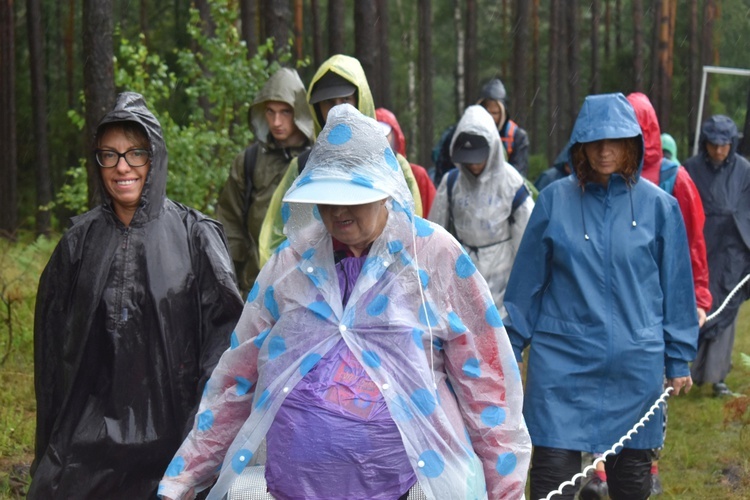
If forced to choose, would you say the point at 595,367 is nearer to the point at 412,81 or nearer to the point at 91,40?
the point at 91,40

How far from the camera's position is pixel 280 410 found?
3.33 metres

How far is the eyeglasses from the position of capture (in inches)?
178

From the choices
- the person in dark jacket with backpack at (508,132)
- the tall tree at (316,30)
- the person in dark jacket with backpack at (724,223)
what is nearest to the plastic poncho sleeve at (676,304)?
the person in dark jacket with backpack at (724,223)

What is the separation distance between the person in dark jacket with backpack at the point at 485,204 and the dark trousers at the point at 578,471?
2.45 metres

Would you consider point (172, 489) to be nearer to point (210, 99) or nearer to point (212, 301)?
point (212, 301)

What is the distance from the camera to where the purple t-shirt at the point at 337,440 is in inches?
126

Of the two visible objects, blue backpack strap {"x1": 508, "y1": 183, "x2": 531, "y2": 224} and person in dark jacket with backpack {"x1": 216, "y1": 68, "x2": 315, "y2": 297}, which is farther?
blue backpack strap {"x1": 508, "y1": 183, "x2": 531, "y2": 224}

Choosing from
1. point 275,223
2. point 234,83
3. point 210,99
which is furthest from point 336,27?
point 275,223

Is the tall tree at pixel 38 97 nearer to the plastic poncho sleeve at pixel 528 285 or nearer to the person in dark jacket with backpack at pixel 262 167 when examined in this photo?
the person in dark jacket with backpack at pixel 262 167

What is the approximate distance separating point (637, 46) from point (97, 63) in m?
28.3

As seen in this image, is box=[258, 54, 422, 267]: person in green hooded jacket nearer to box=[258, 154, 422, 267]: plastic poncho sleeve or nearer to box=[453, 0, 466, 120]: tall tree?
box=[258, 154, 422, 267]: plastic poncho sleeve

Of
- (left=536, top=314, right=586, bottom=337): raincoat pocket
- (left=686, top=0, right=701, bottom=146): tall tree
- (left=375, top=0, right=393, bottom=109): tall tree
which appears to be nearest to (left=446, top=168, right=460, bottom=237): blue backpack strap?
(left=536, top=314, right=586, bottom=337): raincoat pocket

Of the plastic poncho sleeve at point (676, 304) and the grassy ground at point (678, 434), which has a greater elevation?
the plastic poncho sleeve at point (676, 304)

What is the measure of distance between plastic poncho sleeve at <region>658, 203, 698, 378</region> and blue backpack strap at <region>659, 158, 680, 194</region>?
6.97 ft
